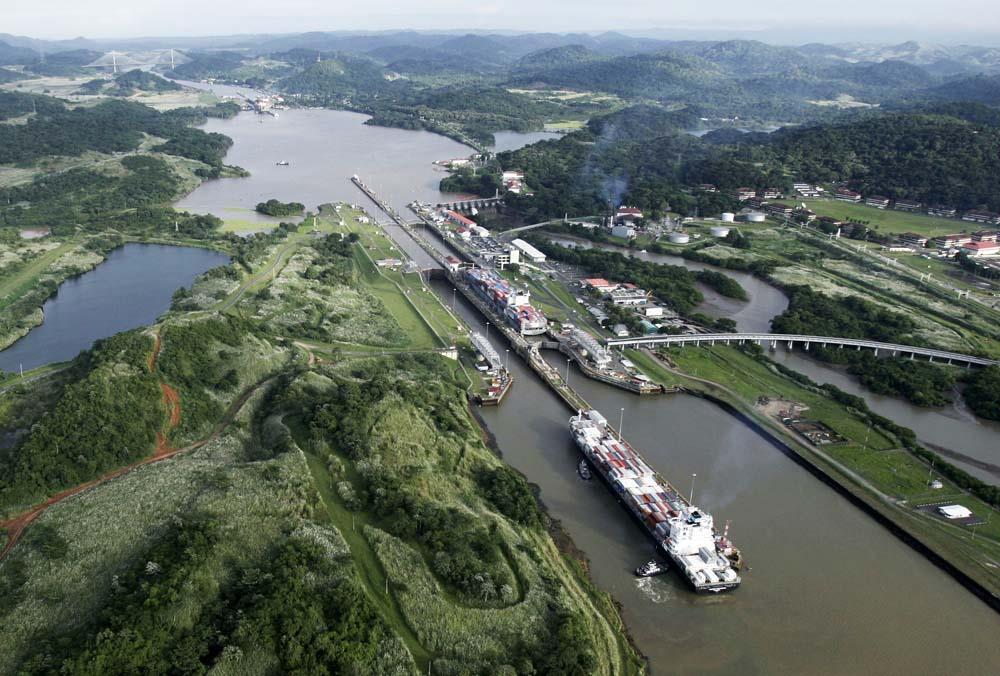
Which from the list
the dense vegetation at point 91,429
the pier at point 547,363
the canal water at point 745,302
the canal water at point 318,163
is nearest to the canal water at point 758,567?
the pier at point 547,363

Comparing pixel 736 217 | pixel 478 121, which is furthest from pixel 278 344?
pixel 478 121

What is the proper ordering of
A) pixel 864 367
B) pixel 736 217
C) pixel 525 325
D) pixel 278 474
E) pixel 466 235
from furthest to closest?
pixel 736 217
pixel 466 235
pixel 525 325
pixel 864 367
pixel 278 474

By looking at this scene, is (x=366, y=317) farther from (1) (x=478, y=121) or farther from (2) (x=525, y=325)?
(1) (x=478, y=121)

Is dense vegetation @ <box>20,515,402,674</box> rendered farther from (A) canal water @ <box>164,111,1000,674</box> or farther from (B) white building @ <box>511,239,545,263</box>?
(B) white building @ <box>511,239,545,263</box>

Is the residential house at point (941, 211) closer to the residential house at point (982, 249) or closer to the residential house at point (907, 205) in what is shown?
the residential house at point (907, 205)

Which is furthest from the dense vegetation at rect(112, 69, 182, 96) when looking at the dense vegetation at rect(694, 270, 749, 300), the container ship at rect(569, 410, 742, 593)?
the container ship at rect(569, 410, 742, 593)

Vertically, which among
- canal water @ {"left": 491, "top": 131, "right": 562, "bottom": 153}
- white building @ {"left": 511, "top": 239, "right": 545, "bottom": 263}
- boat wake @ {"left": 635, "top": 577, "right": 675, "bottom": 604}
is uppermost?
boat wake @ {"left": 635, "top": 577, "right": 675, "bottom": 604}
